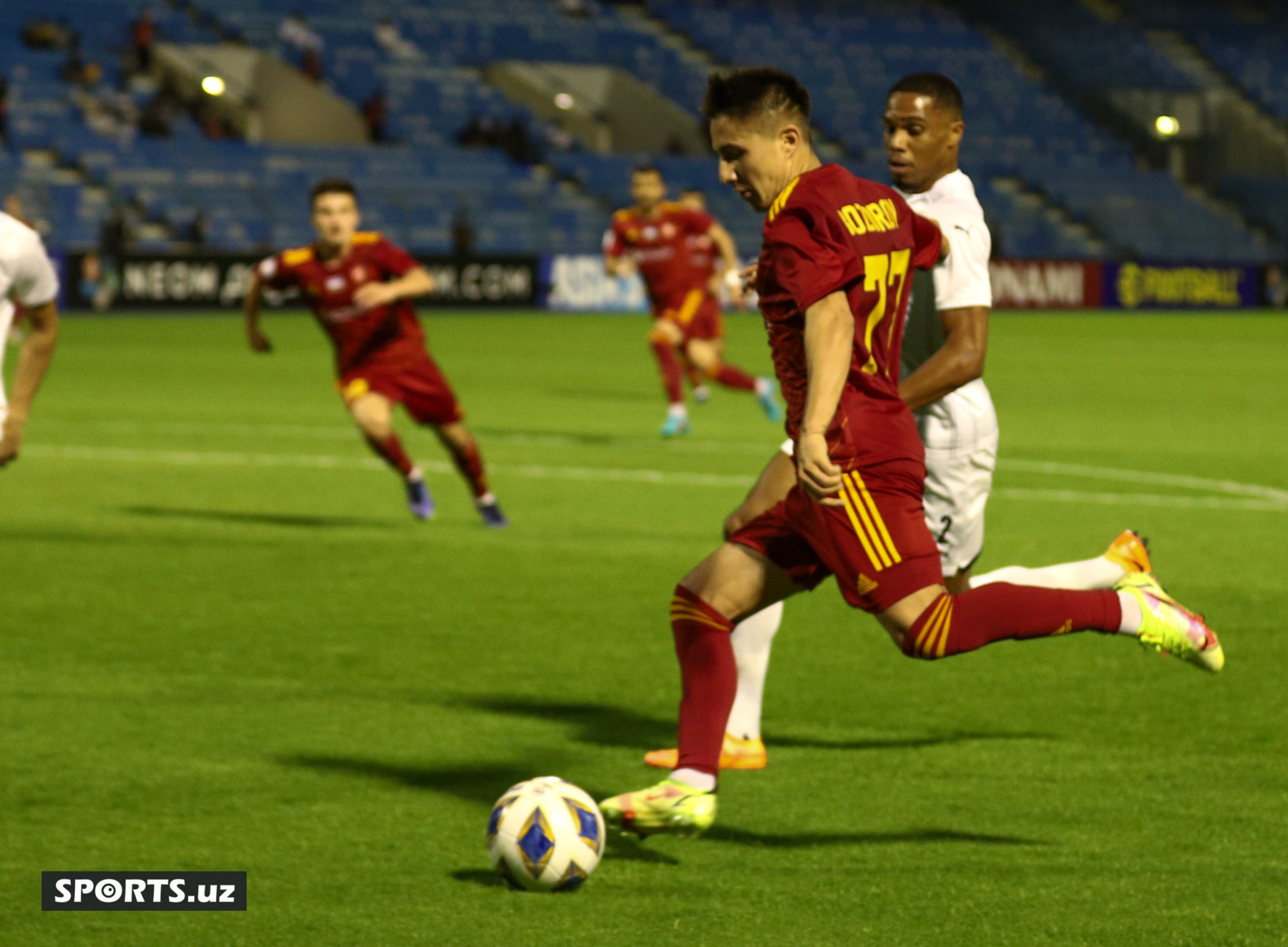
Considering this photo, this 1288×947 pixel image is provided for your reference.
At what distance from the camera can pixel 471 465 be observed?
38.1 feet

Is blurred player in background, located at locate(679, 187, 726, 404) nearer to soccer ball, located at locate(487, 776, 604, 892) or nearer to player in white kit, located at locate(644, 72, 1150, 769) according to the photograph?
player in white kit, located at locate(644, 72, 1150, 769)

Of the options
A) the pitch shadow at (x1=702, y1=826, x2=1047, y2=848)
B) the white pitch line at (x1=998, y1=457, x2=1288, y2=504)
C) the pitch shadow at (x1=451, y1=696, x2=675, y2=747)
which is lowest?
the white pitch line at (x1=998, y1=457, x2=1288, y2=504)

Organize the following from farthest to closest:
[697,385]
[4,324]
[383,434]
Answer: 1. [697,385]
2. [383,434]
3. [4,324]

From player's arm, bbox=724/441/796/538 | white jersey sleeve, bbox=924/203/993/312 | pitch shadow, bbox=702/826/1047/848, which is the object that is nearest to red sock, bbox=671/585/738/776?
player's arm, bbox=724/441/796/538

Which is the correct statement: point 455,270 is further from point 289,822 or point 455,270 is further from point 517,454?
point 289,822

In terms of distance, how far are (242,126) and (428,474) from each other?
2910 cm

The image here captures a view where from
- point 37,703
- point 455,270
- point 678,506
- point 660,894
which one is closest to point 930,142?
point 660,894

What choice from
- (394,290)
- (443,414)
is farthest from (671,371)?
(394,290)

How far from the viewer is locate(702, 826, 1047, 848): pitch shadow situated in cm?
528

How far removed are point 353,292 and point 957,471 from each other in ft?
19.5

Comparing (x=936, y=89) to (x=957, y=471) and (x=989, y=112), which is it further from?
(x=989, y=112)

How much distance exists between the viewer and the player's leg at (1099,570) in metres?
5.81

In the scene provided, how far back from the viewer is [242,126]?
1649 inches

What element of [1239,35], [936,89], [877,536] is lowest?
[877,536]
